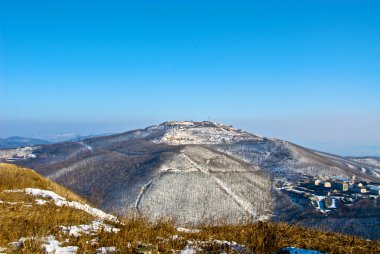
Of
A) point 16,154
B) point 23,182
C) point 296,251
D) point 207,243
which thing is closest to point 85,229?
point 207,243

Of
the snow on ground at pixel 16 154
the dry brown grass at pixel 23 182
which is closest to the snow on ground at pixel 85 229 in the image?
the dry brown grass at pixel 23 182

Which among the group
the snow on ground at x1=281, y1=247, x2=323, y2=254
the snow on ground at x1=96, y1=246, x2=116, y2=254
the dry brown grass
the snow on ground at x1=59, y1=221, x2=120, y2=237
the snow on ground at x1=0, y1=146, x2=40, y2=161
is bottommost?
the snow on ground at x1=0, y1=146, x2=40, y2=161

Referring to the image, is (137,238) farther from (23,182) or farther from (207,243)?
(23,182)

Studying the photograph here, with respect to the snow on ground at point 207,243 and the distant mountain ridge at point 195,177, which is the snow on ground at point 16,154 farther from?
the snow on ground at point 207,243

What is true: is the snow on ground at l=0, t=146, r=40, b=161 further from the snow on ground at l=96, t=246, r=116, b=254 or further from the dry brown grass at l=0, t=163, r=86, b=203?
the snow on ground at l=96, t=246, r=116, b=254

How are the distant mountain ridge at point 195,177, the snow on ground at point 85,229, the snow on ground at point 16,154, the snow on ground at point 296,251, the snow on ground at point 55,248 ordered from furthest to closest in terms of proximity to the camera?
1. the snow on ground at point 16,154
2. the distant mountain ridge at point 195,177
3. the snow on ground at point 85,229
4. the snow on ground at point 296,251
5. the snow on ground at point 55,248

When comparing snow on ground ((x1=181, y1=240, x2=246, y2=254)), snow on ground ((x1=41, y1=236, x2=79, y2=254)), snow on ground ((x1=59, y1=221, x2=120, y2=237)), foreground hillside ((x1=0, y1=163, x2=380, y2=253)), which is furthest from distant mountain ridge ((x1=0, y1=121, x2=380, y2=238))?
snow on ground ((x1=41, y1=236, x2=79, y2=254))

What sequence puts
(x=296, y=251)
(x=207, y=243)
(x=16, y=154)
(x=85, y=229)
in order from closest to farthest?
(x=296, y=251) < (x=207, y=243) < (x=85, y=229) < (x=16, y=154)

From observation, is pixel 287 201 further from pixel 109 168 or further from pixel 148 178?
pixel 109 168

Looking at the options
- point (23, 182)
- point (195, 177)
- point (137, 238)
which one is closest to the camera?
point (137, 238)

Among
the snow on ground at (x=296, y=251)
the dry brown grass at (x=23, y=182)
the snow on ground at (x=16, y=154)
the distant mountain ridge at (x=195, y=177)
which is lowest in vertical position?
the snow on ground at (x=16, y=154)

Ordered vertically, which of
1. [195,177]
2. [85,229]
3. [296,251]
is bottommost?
[195,177]
